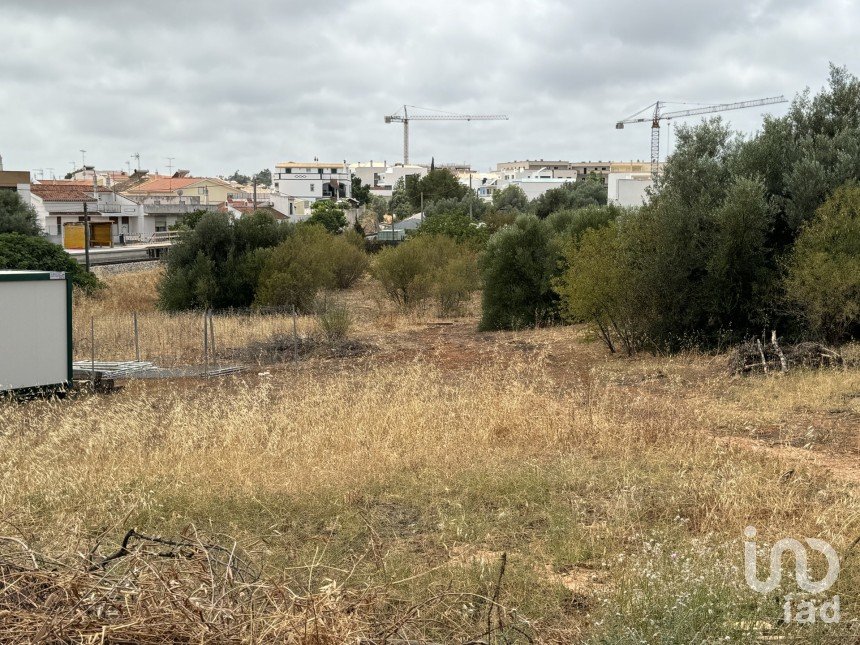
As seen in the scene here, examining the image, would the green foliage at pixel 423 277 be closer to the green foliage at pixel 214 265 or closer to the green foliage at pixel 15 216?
the green foliage at pixel 214 265

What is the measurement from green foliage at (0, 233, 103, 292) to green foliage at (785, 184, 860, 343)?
80.7ft

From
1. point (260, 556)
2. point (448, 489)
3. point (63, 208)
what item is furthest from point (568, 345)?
point (63, 208)

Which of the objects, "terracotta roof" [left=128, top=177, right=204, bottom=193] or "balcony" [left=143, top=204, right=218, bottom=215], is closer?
"balcony" [left=143, top=204, right=218, bottom=215]

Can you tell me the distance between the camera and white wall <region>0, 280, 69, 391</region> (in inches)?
559

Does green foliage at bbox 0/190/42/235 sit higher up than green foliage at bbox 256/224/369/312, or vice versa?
green foliage at bbox 0/190/42/235

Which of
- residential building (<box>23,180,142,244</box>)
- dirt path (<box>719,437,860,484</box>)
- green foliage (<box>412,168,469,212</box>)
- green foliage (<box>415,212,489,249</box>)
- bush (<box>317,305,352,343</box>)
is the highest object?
green foliage (<box>412,168,469,212</box>)

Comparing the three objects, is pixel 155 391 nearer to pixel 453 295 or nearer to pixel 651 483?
pixel 651 483

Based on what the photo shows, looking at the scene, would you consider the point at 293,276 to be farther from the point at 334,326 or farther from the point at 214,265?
the point at 334,326

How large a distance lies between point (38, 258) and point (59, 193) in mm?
39908

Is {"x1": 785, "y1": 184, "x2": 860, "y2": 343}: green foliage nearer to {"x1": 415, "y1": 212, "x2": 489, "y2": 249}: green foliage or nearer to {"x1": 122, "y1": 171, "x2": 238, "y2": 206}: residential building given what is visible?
{"x1": 415, "y1": 212, "x2": 489, "y2": 249}: green foliage

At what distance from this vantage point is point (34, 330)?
47.6ft

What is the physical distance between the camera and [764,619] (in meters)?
4.48

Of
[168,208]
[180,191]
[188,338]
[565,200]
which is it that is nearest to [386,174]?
[180,191]

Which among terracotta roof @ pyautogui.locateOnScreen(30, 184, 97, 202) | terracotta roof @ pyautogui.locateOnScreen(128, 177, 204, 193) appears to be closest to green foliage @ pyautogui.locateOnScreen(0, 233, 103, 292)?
terracotta roof @ pyautogui.locateOnScreen(30, 184, 97, 202)
